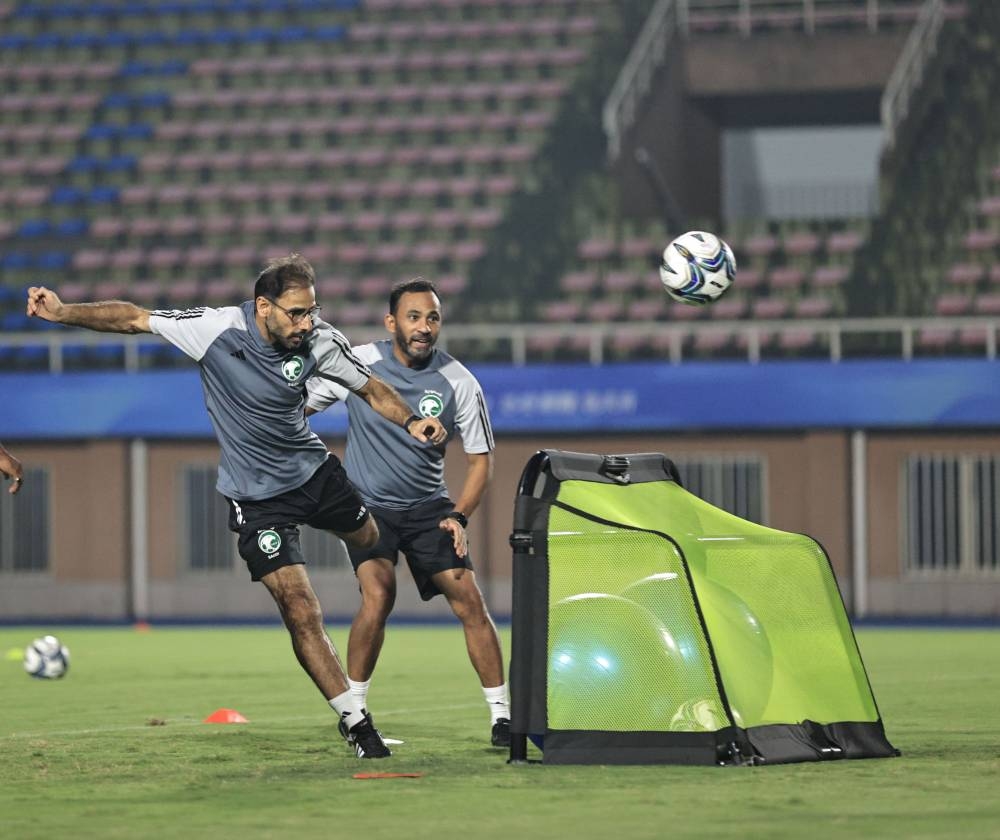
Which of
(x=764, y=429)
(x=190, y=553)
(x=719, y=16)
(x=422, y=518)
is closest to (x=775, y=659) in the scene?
(x=422, y=518)

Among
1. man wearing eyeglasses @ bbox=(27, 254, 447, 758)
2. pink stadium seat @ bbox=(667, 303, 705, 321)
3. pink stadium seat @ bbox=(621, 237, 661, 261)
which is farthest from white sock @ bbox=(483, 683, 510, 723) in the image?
pink stadium seat @ bbox=(621, 237, 661, 261)

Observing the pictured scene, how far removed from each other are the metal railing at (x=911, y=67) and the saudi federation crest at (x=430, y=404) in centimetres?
1846

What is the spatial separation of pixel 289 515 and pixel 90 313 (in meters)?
1.24

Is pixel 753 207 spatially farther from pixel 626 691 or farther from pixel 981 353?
pixel 626 691

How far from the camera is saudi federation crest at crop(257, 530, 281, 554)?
8.06 meters

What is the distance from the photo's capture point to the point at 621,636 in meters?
7.80

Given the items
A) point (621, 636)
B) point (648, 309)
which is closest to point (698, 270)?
point (621, 636)

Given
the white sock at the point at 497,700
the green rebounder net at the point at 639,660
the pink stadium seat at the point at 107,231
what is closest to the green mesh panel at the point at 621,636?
the green rebounder net at the point at 639,660

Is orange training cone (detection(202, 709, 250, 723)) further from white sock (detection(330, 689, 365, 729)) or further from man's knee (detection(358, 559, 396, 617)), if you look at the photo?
white sock (detection(330, 689, 365, 729))

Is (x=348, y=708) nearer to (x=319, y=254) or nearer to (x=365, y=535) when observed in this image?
(x=365, y=535)

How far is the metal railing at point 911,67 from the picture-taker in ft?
86.3

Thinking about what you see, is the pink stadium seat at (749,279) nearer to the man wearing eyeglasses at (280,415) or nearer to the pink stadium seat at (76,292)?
the pink stadium seat at (76,292)

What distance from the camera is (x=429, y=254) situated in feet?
89.1

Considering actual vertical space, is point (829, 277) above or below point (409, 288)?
above
